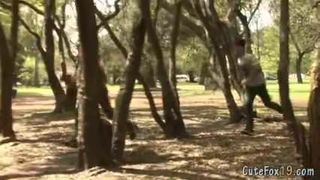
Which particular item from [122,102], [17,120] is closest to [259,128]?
[122,102]

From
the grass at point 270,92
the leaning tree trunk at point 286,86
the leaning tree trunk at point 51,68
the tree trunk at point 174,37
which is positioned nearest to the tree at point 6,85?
the tree trunk at point 174,37

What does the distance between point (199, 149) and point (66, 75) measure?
1309cm

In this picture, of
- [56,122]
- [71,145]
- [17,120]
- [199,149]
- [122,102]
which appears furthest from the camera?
[17,120]

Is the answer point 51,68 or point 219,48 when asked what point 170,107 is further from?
point 51,68

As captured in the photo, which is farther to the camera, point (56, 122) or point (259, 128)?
point (56, 122)

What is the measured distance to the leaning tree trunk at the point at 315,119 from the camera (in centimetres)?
652

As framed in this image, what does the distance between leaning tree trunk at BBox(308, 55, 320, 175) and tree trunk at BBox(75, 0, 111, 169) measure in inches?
147

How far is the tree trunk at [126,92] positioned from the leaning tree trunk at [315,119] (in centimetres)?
372

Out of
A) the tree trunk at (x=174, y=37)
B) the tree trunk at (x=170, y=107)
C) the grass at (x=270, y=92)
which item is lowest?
the grass at (x=270, y=92)

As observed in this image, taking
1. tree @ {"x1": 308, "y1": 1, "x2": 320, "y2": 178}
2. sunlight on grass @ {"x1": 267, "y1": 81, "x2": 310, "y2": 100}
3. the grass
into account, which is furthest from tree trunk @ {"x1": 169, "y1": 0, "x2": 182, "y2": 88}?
sunlight on grass @ {"x1": 267, "y1": 81, "x2": 310, "y2": 100}

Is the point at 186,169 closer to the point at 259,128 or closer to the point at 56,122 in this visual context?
the point at 259,128

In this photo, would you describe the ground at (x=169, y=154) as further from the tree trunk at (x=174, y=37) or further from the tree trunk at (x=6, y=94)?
the tree trunk at (x=174, y=37)

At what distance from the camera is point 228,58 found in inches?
652

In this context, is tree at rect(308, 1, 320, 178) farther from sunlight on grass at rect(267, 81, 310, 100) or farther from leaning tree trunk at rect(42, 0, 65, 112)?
sunlight on grass at rect(267, 81, 310, 100)
